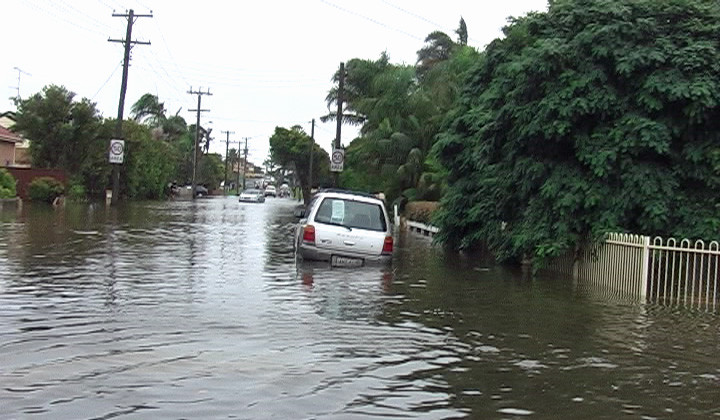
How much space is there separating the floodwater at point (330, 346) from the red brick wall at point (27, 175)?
101 feet

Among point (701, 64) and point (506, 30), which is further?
point (506, 30)

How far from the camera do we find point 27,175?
4519 centimetres

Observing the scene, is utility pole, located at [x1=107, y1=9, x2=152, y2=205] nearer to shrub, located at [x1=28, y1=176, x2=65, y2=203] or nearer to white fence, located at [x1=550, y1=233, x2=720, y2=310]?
shrub, located at [x1=28, y1=176, x2=65, y2=203]

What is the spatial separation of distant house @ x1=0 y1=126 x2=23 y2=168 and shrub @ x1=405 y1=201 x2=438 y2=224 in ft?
92.1

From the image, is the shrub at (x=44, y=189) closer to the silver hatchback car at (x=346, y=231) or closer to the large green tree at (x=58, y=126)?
the large green tree at (x=58, y=126)

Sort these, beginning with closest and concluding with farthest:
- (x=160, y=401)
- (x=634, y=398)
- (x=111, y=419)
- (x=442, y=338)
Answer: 1. (x=111, y=419)
2. (x=160, y=401)
3. (x=634, y=398)
4. (x=442, y=338)

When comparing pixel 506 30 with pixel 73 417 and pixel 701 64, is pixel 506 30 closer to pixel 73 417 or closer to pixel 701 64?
pixel 701 64

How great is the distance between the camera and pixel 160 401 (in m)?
6.20

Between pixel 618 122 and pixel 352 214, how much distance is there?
17.1ft

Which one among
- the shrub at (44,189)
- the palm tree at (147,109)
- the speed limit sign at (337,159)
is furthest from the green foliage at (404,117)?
the palm tree at (147,109)

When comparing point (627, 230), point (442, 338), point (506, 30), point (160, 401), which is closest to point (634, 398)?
point (442, 338)

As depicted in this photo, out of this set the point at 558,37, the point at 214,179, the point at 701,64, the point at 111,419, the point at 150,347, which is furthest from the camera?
the point at 214,179

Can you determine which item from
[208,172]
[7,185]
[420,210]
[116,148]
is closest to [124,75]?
[116,148]

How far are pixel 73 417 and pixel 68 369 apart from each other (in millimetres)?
1522
